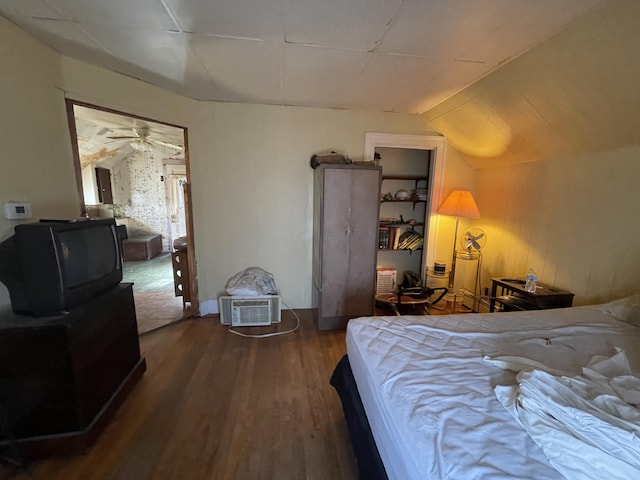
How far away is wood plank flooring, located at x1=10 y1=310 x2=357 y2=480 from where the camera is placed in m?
1.41

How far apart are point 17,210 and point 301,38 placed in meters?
2.01

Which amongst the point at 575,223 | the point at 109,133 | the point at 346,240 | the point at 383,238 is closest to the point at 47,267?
the point at 346,240

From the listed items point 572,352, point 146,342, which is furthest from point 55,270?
point 572,352

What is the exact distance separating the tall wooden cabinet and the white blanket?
1884 mm

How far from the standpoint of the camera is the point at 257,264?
3.22 metres

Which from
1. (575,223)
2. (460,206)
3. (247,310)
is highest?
(460,206)

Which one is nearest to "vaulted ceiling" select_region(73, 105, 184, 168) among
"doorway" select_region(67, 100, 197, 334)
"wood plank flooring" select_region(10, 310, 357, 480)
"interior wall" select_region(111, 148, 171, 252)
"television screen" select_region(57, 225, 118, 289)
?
"doorway" select_region(67, 100, 197, 334)

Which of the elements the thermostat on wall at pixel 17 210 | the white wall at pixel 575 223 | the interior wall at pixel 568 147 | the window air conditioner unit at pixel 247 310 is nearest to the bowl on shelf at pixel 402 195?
the interior wall at pixel 568 147

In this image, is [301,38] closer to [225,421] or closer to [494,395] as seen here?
[494,395]

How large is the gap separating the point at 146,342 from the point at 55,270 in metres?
1.57

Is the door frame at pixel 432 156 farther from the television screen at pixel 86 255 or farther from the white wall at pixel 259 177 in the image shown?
the television screen at pixel 86 255

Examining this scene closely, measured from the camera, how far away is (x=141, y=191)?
21.4 ft

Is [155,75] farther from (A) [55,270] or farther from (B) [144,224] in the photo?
(B) [144,224]

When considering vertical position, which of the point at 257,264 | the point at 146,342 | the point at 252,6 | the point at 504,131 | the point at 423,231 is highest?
the point at 252,6
